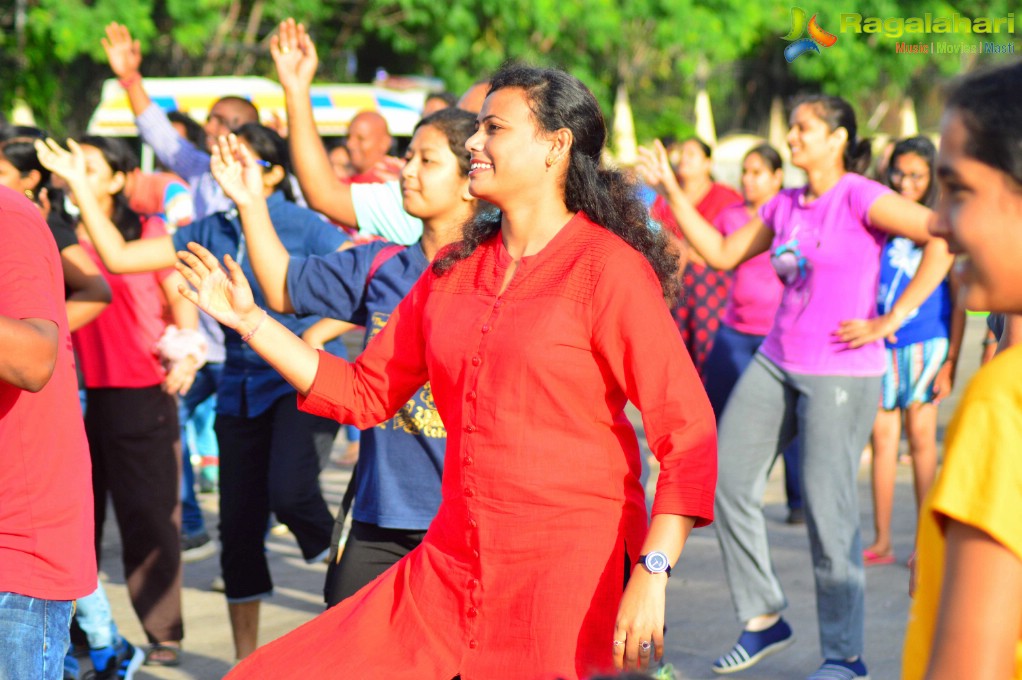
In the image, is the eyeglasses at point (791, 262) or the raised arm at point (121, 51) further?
the raised arm at point (121, 51)

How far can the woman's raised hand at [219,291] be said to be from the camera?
320 cm

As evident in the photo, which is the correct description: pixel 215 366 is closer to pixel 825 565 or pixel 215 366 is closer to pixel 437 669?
pixel 825 565

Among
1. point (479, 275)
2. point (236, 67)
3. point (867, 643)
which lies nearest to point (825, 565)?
point (867, 643)

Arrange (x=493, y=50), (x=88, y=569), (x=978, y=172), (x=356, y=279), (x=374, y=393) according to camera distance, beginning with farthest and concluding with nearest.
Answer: (x=493, y=50), (x=356, y=279), (x=374, y=393), (x=88, y=569), (x=978, y=172)

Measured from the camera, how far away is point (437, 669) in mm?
2797

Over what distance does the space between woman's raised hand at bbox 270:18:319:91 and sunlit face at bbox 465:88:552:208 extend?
1390mm

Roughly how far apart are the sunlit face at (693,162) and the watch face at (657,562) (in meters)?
6.55

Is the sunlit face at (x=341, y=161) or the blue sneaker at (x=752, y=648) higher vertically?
the sunlit face at (x=341, y=161)

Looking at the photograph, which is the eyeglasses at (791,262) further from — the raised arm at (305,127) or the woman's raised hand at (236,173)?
the woman's raised hand at (236,173)

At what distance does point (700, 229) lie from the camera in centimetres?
543

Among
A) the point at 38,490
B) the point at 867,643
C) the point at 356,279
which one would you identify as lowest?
the point at 867,643

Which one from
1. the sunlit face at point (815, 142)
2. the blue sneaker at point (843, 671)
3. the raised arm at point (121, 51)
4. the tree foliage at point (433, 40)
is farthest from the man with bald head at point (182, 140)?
the tree foliage at point (433, 40)

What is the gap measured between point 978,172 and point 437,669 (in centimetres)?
164

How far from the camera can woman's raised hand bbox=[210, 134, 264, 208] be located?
3.69 m
